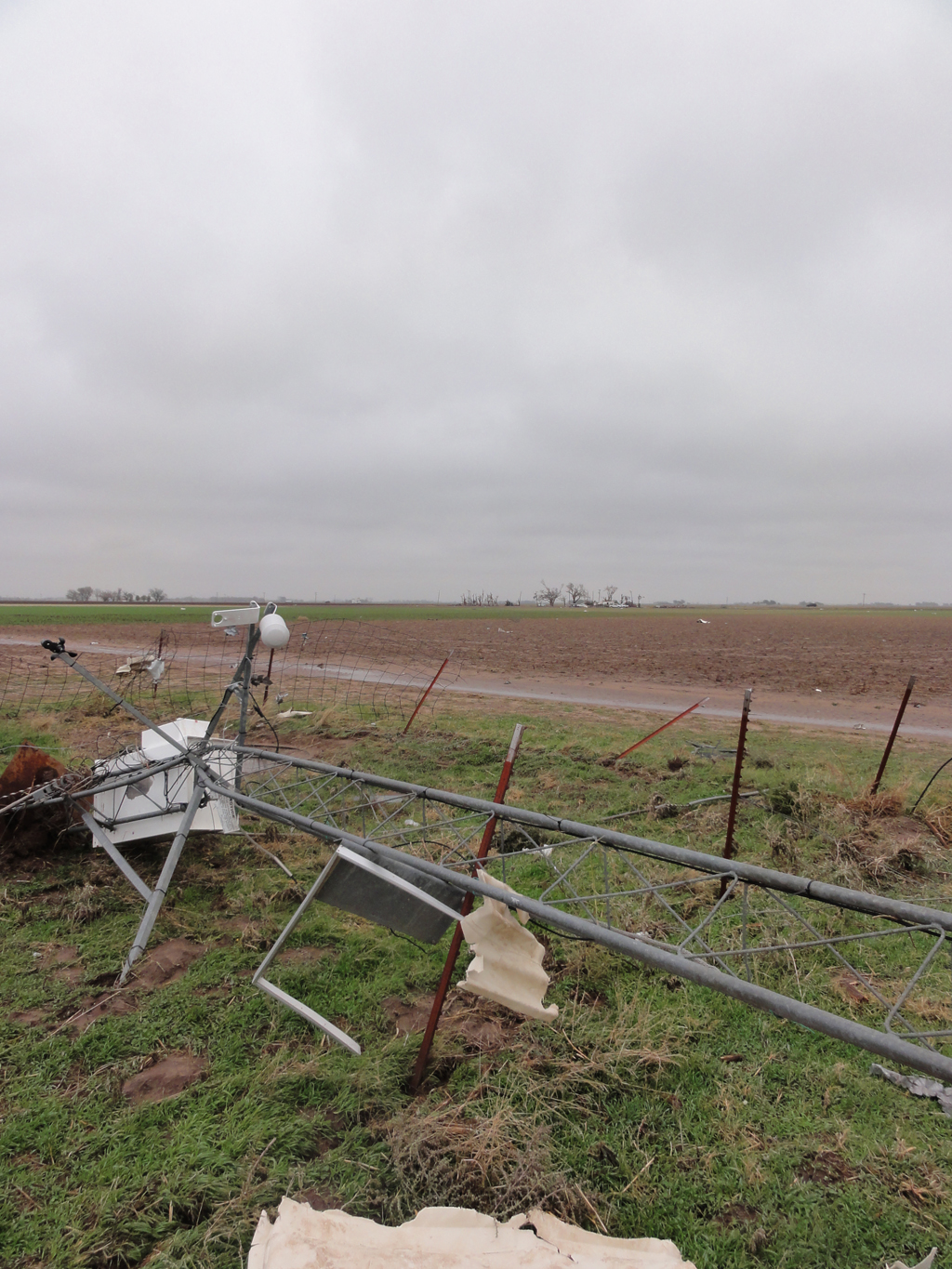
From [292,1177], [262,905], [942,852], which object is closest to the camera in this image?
[292,1177]

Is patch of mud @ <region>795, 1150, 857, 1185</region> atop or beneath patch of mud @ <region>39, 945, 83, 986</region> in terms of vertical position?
beneath

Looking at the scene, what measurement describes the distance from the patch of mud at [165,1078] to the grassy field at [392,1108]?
49 mm

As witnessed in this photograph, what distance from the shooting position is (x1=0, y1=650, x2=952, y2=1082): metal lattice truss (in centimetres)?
272

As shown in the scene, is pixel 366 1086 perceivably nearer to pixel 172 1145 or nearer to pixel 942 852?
pixel 172 1145

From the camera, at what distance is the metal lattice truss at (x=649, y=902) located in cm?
272

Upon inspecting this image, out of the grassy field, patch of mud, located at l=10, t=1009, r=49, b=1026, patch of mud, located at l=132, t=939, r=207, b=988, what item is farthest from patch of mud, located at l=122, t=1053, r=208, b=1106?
patch of mud, located at l=10, t=1009, r=49, b=1026

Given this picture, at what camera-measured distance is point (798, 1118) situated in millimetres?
3949

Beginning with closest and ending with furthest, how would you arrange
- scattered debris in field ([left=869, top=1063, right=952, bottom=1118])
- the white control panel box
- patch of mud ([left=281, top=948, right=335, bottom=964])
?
1. scattered debris in field ([left=869, top=1063, right=952, bottom=1118])
2. patch of mud ([left=281, top=948, right=335, bottom=964])
3. the white control panel box

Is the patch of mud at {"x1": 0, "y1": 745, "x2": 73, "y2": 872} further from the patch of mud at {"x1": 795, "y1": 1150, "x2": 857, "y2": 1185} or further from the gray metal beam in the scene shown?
the patch of mud at {"x1": 795, "y1": 1150, "x2": 857, "y2": 1185}

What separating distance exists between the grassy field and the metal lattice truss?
0.52 metres

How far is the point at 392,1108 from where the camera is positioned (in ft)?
12.8

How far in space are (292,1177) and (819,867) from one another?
6247 millimetres

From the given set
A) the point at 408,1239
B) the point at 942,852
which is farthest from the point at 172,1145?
the point at 942,852

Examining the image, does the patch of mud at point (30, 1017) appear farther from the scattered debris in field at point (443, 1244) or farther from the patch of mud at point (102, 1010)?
the scattered debris in field at point (443, 1244)
